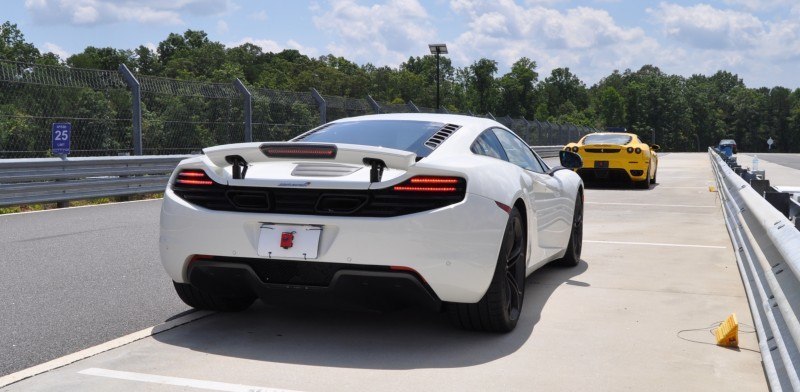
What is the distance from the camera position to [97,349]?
14.6ft

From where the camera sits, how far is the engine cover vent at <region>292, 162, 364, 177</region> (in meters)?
4.46

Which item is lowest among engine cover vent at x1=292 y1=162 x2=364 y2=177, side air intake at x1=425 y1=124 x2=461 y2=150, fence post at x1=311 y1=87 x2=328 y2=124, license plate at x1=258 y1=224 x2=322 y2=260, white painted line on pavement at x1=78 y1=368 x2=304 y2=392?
white painted line on pavement at x1=78 y1=368 x2=304 y2=392

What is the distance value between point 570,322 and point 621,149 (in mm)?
13417

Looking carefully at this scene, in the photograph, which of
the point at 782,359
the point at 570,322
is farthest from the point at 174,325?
the point at 782,359

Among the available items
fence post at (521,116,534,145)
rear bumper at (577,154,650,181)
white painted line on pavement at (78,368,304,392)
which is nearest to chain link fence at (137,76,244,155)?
rear bumper at (577,154,650,181)

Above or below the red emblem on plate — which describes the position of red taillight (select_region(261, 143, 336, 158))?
above

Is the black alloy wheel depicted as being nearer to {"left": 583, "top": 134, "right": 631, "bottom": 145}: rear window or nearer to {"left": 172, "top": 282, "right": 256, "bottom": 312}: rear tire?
{"left": 172, "top": 282, "right": 256, "bottom": 312}: rear tire

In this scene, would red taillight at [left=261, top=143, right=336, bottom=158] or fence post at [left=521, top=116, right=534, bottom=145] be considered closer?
red taillight at [left=261, top=143, right=336, bottom=158]

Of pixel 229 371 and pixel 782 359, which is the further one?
pixel 229 371

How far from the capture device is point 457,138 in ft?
16.9

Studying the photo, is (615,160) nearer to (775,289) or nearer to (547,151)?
(775,289)

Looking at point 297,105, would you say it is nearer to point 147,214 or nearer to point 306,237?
point 147,214

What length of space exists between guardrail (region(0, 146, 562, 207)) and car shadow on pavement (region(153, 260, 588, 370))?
7.83 m

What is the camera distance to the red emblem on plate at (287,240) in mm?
4406
